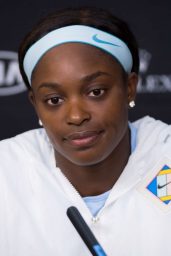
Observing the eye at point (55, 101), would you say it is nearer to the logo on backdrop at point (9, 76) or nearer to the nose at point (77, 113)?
the nose at point (77, 113)

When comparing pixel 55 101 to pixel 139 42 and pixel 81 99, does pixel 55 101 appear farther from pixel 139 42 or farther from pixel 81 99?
pixel 139 42

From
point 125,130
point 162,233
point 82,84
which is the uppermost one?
point 82,84

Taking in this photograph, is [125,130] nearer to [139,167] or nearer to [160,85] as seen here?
[139,167]

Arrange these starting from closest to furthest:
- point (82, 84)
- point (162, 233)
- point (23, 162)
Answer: point (82, 84) < point (162, 233) < point (23, 162)

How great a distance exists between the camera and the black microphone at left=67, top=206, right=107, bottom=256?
2.18ft

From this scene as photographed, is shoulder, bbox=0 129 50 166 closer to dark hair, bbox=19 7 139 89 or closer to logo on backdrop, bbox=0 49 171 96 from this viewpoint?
dark hair, bbox=19 7 139 89

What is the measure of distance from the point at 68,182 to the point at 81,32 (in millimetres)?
348

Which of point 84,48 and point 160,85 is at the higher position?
point 84,48

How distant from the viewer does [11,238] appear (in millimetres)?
1205

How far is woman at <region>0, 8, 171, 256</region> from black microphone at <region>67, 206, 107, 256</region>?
0.33m

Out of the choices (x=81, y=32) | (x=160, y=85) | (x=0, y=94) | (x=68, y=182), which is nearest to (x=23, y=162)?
(x=68, y=182)

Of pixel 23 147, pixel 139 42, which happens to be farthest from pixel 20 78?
pixel 23 147

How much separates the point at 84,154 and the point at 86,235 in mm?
401

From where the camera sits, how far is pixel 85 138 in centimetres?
105
